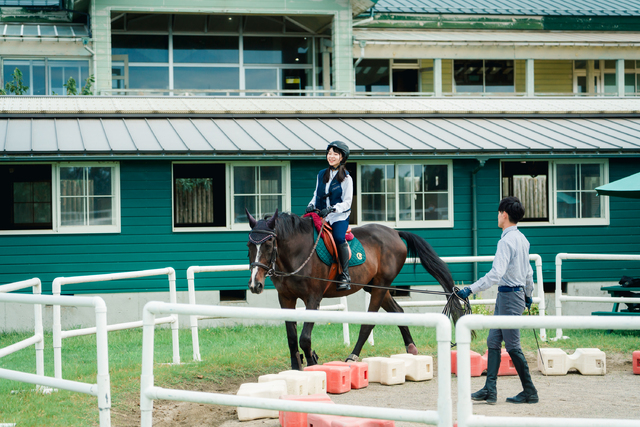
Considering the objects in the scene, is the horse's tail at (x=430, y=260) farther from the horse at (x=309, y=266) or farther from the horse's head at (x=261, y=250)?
the horse's head at (x=261, y=250)

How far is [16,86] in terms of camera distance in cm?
1884

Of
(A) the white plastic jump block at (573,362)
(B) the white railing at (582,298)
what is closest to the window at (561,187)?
(B) the white railing at (582,298)

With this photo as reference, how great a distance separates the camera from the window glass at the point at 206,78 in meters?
21.0

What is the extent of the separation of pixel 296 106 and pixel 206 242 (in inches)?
176

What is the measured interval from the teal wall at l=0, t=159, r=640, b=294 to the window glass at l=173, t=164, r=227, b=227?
38 cm

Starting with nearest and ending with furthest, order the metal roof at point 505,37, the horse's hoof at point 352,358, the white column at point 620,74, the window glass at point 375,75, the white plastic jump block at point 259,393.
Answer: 1. the white plastic jump block at point 259,393
2. the horse's hoof at point 352,358
3. the metal roof at point 505,37
4. the white column at point 620,74
5. the window glass at point 375,75

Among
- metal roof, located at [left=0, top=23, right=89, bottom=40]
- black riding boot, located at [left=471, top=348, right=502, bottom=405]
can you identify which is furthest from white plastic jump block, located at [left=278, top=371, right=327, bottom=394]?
metal roof, located at [left=0, top=23, right=89, bottom=40]

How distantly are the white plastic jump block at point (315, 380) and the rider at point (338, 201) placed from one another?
1.54 meters

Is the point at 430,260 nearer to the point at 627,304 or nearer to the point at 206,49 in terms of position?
the point at 627,304

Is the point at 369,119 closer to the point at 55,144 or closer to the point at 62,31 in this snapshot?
the point at 55,144

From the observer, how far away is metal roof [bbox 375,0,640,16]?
2227 cm

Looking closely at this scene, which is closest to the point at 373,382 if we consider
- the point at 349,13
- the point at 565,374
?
the point at 565,374

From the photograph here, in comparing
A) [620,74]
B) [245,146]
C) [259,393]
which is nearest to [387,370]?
[259,393]

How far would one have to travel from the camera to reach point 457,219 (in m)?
15.5
